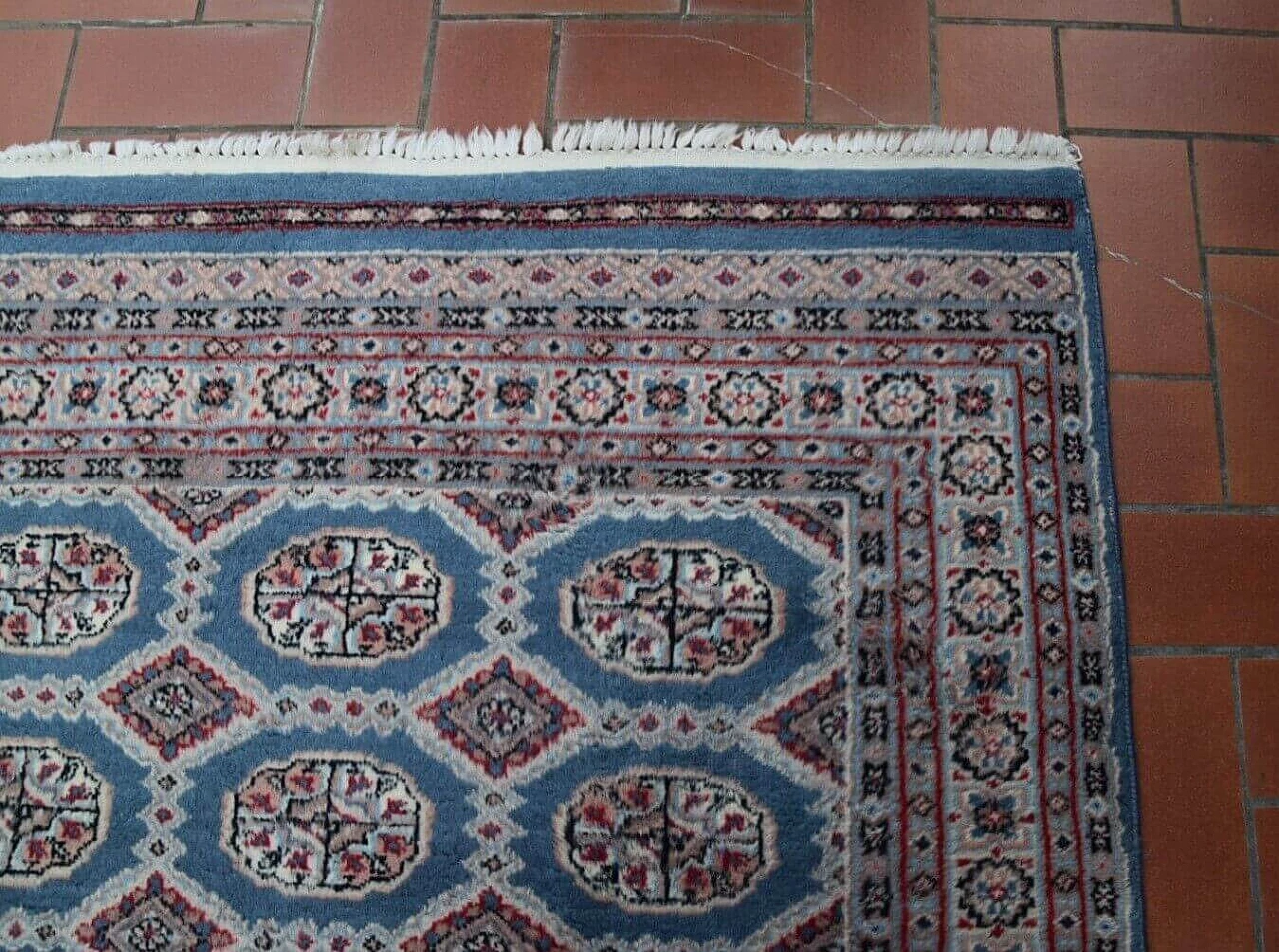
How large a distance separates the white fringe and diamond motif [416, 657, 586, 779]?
64cm

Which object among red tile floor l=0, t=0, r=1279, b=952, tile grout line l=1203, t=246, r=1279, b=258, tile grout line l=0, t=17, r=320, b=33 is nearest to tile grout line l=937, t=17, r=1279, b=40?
Result: red tile floor l=0, t=0, r=1279, b=952

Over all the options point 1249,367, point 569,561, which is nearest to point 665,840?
point 569,561

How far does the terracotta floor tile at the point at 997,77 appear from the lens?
1.24 metres

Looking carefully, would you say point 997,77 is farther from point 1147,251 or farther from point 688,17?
point 688,17

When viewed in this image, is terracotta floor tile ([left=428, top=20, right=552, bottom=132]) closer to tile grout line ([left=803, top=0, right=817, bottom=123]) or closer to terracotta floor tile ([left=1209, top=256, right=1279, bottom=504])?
tile grout line ([left=803, top=0, right=817, bottom=123])

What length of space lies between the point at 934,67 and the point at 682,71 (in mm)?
332

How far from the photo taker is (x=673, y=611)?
43.3 inches

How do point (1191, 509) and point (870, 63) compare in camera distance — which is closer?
point (1191, 509)

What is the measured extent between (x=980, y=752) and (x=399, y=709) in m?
0.66

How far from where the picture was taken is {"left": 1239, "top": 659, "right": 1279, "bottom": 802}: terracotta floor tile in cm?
108

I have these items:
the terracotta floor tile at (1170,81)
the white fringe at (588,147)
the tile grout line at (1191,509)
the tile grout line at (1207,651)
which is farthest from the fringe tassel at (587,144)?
the tile grout line at (1207,651)

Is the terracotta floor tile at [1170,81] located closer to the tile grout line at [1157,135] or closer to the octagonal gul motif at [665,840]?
the tile grout line at [1157,135]

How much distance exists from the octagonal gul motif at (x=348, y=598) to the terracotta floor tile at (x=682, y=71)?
619 mm

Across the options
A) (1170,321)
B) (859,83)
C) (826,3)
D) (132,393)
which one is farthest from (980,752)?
(132,393)
